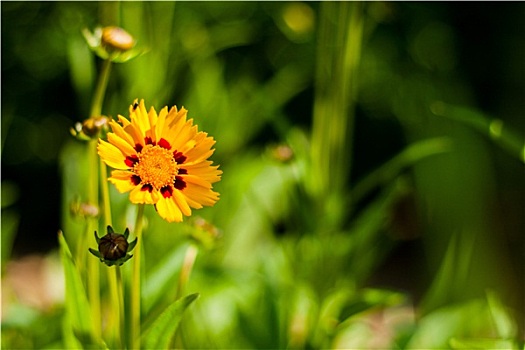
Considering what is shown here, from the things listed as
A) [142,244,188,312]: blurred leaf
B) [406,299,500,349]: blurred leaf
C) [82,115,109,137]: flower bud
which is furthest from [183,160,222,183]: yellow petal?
[406,299,500,349]: blurred leaf

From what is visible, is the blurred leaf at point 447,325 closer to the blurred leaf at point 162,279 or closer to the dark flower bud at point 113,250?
the blurred leaf at point 162,279

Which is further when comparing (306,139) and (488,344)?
(306,139)

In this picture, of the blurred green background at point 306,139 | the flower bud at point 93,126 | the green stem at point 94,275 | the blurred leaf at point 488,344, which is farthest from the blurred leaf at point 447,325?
the flower bud at point 93,126

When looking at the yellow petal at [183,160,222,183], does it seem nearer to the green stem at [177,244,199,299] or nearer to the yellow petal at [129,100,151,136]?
the yellow petal at [129,100,151,136]

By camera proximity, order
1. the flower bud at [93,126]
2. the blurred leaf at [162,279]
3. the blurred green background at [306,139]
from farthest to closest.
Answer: the blurred green background at [306,139] → the blurred leaf at [162,279] → the flower bud at [93,126]

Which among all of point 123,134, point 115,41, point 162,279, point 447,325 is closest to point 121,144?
point 123,134

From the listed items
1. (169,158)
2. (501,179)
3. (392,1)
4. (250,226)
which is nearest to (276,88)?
(250,226)

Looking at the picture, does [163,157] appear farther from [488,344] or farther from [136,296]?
[488,344]

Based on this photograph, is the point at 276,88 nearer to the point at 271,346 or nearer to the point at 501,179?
the point at 271,346
